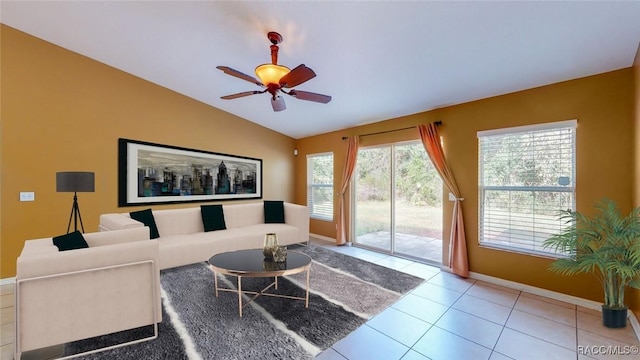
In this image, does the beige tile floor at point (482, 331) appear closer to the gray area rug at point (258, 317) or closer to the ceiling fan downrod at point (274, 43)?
the gray area rug at point (258, 317)

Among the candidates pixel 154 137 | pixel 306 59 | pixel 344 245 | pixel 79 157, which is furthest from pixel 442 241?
pixel 79 157

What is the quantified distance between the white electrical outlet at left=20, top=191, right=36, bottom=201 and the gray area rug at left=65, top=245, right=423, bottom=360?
1.89 metres

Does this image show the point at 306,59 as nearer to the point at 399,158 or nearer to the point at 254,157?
the point at 399,158

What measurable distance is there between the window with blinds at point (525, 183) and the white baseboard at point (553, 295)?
0.44 meters

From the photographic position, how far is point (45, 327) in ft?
5.89

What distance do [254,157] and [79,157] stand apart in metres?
2.84

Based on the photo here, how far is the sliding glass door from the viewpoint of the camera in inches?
165

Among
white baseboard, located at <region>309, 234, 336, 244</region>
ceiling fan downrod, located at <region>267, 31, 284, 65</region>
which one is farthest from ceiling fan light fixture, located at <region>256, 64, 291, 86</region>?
white baseboard, located at <region>309, 234, 336, 244</region>

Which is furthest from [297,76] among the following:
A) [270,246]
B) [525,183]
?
[525,183]

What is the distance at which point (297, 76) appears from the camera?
2.23 meters

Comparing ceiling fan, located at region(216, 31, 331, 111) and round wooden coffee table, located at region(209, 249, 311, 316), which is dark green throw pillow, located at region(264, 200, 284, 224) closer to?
round wooden coffee table, located at region(209, 249, 311, 316)

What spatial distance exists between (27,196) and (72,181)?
3.15ft

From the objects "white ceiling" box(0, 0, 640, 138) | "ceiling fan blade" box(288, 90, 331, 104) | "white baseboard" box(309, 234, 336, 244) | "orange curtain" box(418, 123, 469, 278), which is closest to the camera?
"white ceiling" box(0, 0, 640, 138)

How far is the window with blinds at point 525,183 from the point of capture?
2959 mm
